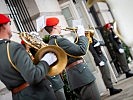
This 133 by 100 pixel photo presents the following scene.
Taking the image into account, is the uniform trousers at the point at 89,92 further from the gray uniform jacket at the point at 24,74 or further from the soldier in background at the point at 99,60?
the soldier in background at the point at 99,60

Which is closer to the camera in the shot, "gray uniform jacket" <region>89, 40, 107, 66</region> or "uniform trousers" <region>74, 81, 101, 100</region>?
"uniform trousers" <region>74, 81, 101, 100</region>

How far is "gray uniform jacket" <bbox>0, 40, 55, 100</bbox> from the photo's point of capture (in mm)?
2422

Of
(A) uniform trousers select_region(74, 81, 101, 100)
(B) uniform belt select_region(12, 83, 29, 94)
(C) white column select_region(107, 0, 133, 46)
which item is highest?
(C) white column select_region(107, 0, 133, 46)

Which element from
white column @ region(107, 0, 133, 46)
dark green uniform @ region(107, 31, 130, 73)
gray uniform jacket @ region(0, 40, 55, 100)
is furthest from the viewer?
dark green uniform @ region(107, 31, 130, 73)

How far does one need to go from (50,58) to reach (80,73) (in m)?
1.37

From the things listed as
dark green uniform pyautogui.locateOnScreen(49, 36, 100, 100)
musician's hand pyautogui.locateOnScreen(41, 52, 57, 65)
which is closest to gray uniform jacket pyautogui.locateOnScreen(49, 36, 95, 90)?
dark green uniform pyautogui.locateOnScreen(49, 36, 100, 100)

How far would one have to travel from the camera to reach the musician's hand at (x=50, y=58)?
103 inches

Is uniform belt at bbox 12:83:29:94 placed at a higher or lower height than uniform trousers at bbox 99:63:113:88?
higher

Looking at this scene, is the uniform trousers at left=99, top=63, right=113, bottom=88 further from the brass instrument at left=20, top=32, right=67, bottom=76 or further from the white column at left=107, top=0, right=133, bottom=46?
the white column at left=107, top=0, right=133, bottom=46

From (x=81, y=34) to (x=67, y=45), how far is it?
434 mm

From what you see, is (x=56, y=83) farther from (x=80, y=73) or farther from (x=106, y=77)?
(x=106, y=77)

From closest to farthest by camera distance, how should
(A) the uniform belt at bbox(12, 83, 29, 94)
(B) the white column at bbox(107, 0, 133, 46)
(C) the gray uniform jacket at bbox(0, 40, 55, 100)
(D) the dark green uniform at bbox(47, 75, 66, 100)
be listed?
(B) the white column at bbox(107, 0, 133, 46), (C) the gray uniform jacket at bbox(0, 40, 55, 100), (A) the uniform belt at bbox(12, 83, 29, 94), (D) the dark green uniform at bbox(47, 75, 66, 100)

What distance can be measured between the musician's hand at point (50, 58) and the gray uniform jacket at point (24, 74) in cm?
5

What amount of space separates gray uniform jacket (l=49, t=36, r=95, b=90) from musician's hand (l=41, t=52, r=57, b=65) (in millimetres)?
892
